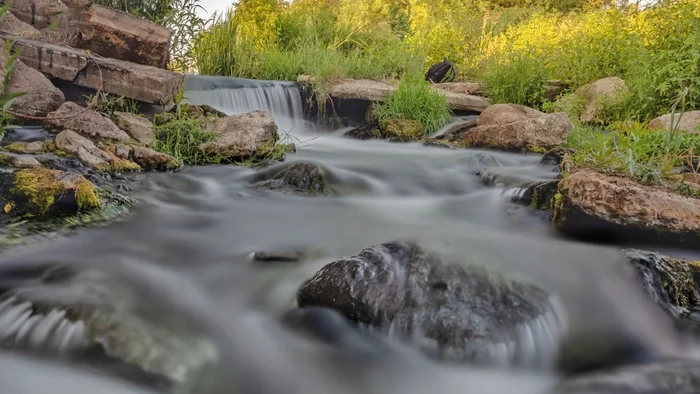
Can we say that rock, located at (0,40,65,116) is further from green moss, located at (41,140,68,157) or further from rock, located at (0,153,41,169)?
rock, located at (0,153,41,169)

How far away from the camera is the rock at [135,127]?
4828 millimetres

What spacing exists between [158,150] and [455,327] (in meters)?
3.60

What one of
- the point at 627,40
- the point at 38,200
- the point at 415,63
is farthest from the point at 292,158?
the point at 627,40

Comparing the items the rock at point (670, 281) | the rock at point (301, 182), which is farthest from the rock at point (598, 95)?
the rock at point (670, 281)

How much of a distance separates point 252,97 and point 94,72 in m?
2.55

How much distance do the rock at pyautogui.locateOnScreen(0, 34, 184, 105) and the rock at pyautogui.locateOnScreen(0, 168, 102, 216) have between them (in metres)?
1.92

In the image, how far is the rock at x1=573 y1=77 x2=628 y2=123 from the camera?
6.91 metres

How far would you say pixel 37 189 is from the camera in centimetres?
308

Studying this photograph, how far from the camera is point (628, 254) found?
284cm

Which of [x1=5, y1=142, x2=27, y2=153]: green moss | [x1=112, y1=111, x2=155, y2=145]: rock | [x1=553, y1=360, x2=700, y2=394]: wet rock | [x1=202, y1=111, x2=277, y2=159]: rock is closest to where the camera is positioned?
[x1=553, y1=360, x2=700, y2=394]: wet rock

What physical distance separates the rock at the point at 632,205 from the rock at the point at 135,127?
363 cm

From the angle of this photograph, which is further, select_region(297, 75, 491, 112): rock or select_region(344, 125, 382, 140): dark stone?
select_region(297, 75, 491, 112): rock

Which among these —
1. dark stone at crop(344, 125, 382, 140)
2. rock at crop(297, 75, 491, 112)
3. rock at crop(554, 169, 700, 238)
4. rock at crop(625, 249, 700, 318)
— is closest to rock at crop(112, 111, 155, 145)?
dark stone at crop(344, 125, 382, 140)

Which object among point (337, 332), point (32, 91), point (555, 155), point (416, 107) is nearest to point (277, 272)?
point (337, 332)
